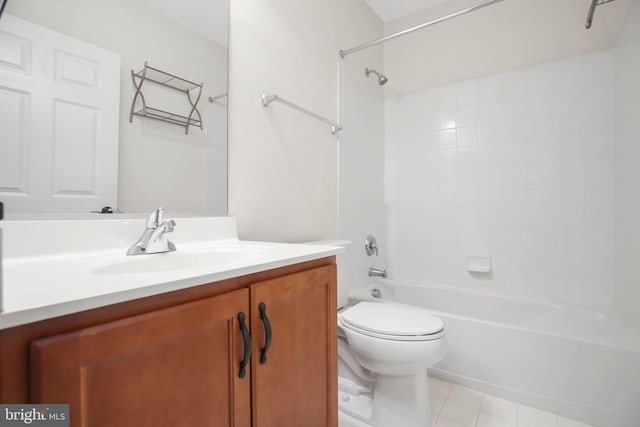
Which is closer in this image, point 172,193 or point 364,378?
point 172,193

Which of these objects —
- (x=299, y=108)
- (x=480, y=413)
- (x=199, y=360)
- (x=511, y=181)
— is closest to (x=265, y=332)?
(x=199, y=360)

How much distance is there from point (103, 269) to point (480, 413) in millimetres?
1656

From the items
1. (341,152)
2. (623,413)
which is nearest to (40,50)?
(341,152)

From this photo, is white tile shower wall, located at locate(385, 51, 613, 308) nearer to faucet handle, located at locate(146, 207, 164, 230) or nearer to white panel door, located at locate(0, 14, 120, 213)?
faucet handle, located at locate(146, 207, 164, 230)

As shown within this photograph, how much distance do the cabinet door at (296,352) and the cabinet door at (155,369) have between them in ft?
0.16

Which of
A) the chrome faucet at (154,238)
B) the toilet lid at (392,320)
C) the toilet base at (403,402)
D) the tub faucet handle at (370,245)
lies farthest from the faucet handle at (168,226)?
the tub faucet handle at (370,245)

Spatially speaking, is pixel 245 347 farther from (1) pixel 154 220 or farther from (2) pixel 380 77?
(2) pixel 380 77

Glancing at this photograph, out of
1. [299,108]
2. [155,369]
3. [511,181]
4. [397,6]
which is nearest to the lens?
[155,369]

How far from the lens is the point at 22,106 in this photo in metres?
0.74

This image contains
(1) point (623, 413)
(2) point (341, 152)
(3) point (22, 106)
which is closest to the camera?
(3) point (22, 106)

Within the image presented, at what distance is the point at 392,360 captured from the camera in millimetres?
1200

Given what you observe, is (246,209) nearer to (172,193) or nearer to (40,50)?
(172,193)

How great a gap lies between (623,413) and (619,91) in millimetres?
1559

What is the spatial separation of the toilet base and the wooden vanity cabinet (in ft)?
1.60
